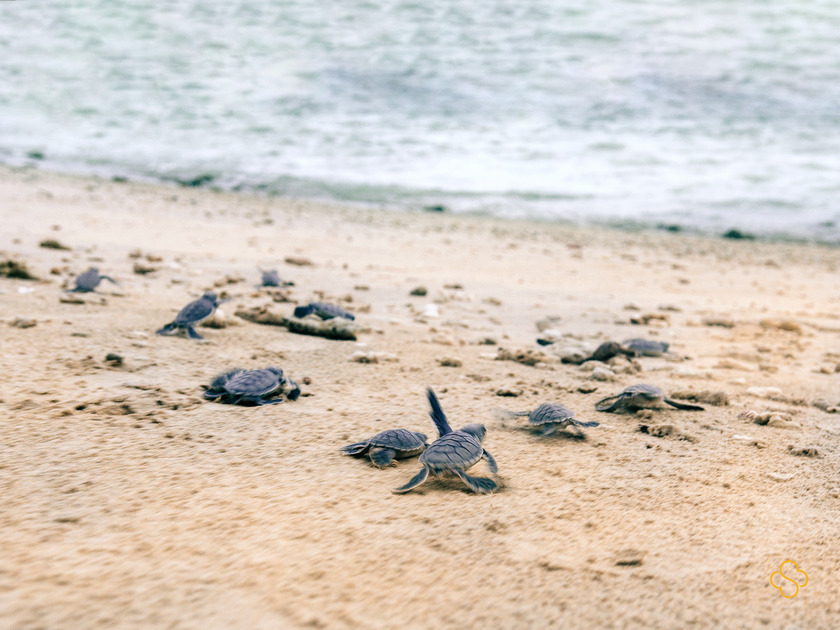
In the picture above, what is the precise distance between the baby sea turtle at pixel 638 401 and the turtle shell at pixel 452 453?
2.81ft

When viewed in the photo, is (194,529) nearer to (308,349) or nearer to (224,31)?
(308,349)

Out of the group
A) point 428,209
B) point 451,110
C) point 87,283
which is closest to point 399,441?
point 87,283

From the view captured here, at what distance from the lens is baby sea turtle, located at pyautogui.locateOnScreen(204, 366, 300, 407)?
6.70 ft

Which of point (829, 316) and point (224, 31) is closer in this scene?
point (829, 316)

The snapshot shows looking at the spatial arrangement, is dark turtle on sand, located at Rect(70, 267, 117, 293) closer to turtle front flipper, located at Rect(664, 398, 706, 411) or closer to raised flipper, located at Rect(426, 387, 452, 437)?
raised flipper, located at Rect(426, 387, 452, 437)

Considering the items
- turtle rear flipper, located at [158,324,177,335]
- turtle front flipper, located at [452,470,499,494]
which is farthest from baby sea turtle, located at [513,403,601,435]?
turtle rear flipper, located at [158,324,177,335]

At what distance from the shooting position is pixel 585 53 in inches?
606

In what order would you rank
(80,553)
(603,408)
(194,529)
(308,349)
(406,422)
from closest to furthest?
(80,553)
(194,529)
(406,422)
(603,408)
(308,349)

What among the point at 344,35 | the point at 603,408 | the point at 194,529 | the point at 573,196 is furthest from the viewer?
the point at 344,35

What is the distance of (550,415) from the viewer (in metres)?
1.96

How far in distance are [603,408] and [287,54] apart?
16.0m

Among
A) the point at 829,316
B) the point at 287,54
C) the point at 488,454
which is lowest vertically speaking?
the point at 829,316

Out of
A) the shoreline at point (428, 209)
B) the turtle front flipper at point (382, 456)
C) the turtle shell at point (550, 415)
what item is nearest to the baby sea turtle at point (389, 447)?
the turtle front flipper at point (382, 456)

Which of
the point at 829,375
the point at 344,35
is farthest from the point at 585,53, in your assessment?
the point at 829,375
